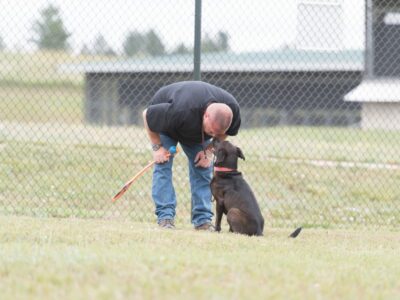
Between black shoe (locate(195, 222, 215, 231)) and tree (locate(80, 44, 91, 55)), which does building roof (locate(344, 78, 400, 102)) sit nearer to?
tree (locate(80, 44, 91, 55))

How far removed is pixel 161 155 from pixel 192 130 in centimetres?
40

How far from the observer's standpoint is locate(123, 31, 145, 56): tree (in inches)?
637

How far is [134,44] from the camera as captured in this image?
16719 mm

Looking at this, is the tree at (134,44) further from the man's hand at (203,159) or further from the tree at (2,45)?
the man's hand at (203,159)

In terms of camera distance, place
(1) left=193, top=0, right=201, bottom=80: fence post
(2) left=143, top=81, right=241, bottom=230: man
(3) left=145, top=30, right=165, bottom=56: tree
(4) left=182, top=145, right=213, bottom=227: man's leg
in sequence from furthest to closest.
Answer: (3) left=145, top=30, right=165, bottom=56: tree
(1) left=193, top=0, right=201, bottom=80: fence post
(4) left=182, top=145, right=213, bottom=227: man's leg
(2) left=143, top=81, right=241, bottom=230: man

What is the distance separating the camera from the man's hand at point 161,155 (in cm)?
753

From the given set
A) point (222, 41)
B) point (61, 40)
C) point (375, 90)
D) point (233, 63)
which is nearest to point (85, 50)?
point (61, 40)

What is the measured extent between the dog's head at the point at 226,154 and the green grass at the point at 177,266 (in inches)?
23.6

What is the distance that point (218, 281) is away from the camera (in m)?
4.84

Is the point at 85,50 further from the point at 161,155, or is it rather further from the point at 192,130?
the point at 192,130

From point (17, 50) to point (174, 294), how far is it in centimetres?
699

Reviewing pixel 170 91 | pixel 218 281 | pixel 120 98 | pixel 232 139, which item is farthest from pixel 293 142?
pixel 218 281

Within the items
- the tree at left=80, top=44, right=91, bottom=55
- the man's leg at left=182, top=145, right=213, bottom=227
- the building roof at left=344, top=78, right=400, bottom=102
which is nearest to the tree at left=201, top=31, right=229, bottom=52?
the tree at left=80, top=44, right=91, bottom=55

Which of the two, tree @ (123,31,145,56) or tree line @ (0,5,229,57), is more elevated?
tree line @ (0,5,229,57)
